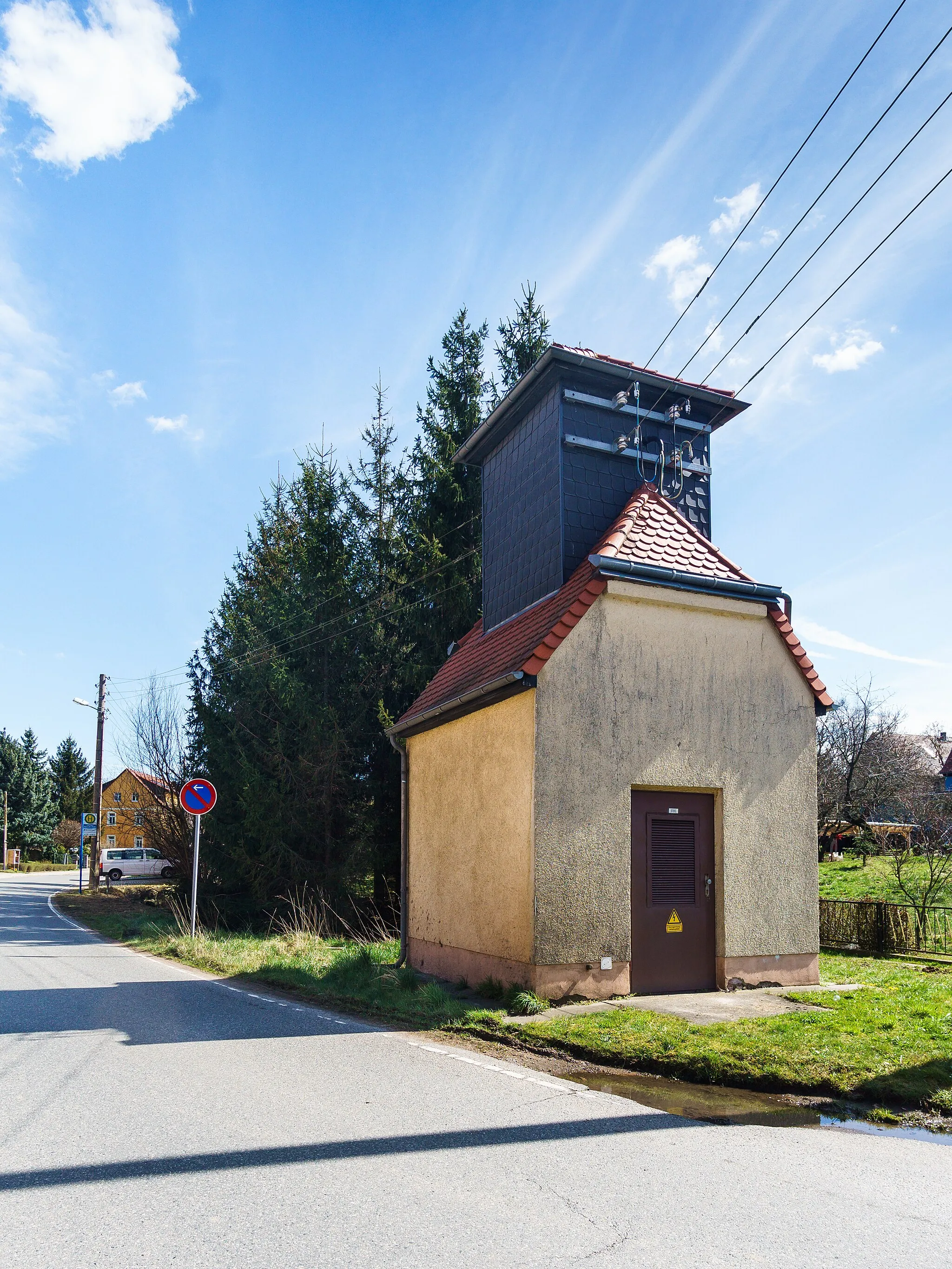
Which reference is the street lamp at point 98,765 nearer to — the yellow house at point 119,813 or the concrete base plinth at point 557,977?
the yellow house at point 119,813

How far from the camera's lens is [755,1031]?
25.2 ft

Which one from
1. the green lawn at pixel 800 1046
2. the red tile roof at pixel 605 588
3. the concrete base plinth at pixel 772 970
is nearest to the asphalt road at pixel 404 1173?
the green lawn at pixel 800 1046

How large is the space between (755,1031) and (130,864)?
44231 mm

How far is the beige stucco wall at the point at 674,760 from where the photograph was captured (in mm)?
9617

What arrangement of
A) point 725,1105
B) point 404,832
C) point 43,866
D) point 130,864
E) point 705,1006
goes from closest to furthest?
point 725,1105
point 705,1006
point 404,832
point 130,864
point 43,866

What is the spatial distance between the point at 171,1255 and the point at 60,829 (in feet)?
252

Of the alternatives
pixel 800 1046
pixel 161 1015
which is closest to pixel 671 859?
pixel 800 1046

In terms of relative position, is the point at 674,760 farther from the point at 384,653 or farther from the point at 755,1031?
the point at 384,653

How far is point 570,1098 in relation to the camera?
6.04 m

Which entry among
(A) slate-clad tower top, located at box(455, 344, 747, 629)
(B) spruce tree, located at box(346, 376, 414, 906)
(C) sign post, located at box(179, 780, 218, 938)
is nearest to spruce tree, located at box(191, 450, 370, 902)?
(B) spruce tree, located at box(346, 376, 414, 906)

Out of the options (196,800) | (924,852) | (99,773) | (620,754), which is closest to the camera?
(620,754)

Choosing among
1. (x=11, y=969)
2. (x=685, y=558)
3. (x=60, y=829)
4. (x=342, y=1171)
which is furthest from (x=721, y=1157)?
(x=60, y=829)

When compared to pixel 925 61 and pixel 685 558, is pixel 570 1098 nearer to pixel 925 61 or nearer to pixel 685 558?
pixel 685 558

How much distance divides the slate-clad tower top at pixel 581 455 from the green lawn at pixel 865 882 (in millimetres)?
11443
